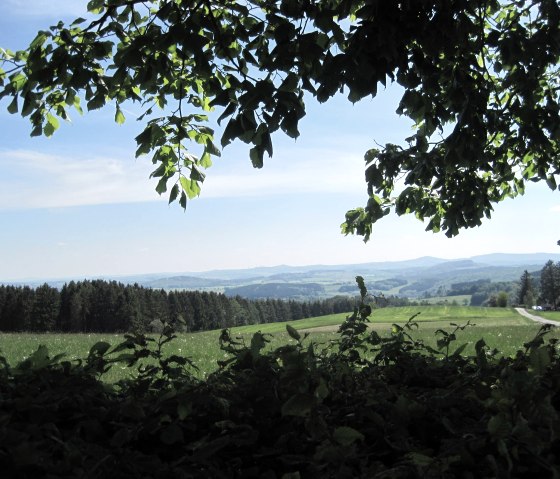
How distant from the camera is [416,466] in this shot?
1.37 metres

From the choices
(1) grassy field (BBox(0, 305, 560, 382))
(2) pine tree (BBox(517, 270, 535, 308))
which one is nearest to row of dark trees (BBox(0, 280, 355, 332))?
(1) grassy field (BBox(0, 305, 560, 382))

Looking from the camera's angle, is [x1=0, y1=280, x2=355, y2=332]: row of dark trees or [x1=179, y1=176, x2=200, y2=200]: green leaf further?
[x1=0, y1=280, x2=355, y2=332]: row of dark trees

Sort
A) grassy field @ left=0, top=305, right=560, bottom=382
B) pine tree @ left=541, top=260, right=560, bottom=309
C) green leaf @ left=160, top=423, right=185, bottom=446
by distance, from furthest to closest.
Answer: pine tree @ left=541, top=260, right=560, bottom=309
grassy field @ left=0, top=305, right=560, bottom=382
green leaf @ left=160, top=423, right=185, bottom=446

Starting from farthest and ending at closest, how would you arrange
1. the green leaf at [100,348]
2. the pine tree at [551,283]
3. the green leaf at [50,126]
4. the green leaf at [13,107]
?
the pine tree at [551,283], the green leaf at [50,126], the green leaf at [13,107], the green leaf at [100,348]

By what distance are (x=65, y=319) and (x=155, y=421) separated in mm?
64735

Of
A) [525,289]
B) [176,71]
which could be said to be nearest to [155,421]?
[176,71]

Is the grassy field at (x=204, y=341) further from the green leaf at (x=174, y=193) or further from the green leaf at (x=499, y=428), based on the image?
the green leaf at (x=174, y=193)

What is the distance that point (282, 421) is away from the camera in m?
1.89

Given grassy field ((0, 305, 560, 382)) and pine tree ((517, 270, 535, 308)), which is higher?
grassy field ((0, 305, 560, 382))

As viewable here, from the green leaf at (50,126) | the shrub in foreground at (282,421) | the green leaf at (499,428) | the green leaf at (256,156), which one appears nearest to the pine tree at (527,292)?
the green leaf at (50,126)

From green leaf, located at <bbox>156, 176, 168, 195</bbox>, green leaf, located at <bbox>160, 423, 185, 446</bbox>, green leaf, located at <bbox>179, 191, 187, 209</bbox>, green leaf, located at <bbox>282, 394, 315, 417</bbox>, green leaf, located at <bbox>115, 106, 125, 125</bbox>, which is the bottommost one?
green leaf, located at <bbox>160, 423, 185, 446</bbox>

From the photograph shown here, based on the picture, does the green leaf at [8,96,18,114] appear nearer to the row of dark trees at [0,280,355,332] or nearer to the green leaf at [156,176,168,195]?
the green leaf at [156,176,168,195]

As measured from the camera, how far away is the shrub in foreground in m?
1.38

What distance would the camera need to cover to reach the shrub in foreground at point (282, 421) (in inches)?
54.4
